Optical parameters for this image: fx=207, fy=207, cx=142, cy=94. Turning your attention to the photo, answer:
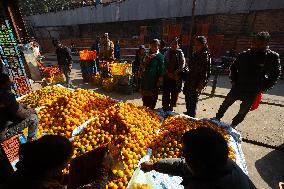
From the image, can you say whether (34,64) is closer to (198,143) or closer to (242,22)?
(198,143)

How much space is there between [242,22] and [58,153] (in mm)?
16083

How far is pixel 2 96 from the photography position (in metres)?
3.46

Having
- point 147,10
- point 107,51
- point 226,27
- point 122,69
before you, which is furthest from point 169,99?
point 147,10

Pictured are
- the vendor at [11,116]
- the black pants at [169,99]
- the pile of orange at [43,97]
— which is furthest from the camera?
the black pants at [169,99]

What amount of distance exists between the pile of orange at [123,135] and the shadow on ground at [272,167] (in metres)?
2.47

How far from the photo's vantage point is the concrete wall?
13844 mm

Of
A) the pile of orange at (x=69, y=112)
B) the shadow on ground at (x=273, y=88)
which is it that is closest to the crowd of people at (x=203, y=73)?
the pile of orange at (x=69, y=112)

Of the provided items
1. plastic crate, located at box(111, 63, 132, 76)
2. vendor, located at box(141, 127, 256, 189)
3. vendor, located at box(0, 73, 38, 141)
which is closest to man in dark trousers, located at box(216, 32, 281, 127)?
vendor, located at box(141, 127, 256, 189)

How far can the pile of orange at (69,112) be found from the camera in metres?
4.20

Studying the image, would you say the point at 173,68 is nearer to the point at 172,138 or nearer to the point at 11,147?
the point at 172,138

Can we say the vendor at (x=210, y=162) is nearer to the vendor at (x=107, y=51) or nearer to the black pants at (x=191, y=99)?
the black pants at (x=191, y=99)

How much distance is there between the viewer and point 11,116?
3.69 metres

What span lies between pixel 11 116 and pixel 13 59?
561 centimetres

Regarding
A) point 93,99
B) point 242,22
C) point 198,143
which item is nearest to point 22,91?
point 93,99
